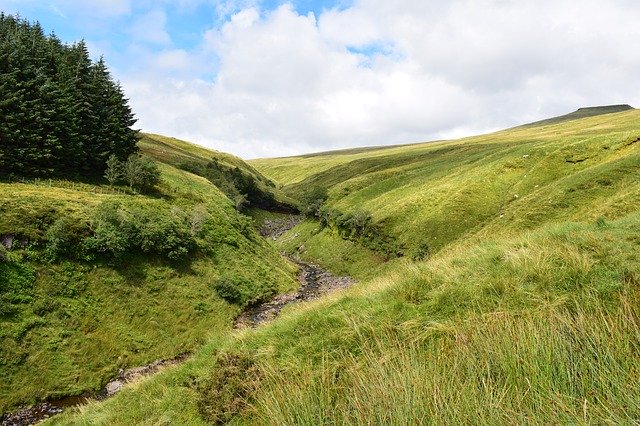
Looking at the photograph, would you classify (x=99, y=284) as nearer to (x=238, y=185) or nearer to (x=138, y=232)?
(x=138, y=232)

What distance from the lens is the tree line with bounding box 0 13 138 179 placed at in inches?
1870

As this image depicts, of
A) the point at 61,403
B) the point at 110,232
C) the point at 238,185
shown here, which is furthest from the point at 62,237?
the point at 238,185

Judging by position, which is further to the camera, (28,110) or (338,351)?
(28,110)

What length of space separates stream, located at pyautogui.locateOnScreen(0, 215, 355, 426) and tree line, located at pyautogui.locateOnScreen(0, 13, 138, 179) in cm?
3169

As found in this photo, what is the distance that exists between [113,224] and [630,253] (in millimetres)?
42523

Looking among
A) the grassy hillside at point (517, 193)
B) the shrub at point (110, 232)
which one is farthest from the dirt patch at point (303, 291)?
the shrub at point (110, 232)

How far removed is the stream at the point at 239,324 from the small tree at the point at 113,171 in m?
27.9

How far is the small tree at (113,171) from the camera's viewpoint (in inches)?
2106

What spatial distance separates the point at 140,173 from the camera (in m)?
54.5

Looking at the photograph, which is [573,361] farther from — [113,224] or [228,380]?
[113,224]

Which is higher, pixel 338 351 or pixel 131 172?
pixel 131 172

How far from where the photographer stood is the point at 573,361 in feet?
19.4

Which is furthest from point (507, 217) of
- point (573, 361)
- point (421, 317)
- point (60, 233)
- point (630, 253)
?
point (60, 233)

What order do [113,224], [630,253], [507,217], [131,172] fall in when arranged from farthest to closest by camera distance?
[131,172] → [507,217] → [113,224] → [630,253]
